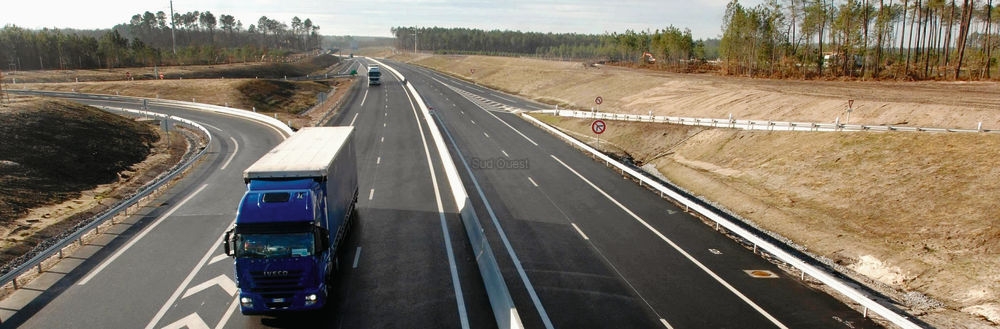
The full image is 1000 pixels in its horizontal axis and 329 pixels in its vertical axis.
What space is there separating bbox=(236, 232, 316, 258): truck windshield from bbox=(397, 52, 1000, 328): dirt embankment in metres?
15.2

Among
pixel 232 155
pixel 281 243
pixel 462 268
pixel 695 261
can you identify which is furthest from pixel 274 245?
pixel 232 155

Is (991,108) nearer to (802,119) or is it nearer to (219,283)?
(802,119)

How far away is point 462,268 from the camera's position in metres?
16.7

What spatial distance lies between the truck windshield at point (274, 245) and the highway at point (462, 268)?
1930 millimetres

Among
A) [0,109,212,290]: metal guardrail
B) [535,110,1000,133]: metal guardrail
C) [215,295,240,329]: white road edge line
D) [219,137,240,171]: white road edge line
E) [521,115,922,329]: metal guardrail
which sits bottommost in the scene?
[215,295,240,329]: white road edge line

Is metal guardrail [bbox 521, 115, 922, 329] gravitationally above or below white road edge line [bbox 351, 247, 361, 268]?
above

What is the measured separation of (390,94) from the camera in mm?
76062

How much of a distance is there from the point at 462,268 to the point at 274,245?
19.8 ft

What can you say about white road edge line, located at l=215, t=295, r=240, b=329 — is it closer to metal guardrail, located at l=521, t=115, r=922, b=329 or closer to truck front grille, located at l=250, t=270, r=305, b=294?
truck front grille, located at l=250, t=270, r=305, b=294

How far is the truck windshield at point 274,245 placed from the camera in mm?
12242

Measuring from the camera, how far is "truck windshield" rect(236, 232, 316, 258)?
12.2 metres

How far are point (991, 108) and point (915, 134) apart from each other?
10.0 metres

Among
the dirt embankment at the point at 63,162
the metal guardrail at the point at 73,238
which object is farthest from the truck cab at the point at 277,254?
the dirt embankment at the point at 63,162

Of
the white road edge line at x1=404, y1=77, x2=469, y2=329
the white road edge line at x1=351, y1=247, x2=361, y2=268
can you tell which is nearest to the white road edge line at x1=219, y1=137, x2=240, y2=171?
the white road edge line at x1=404, y1=77, x2=469, y2=329
